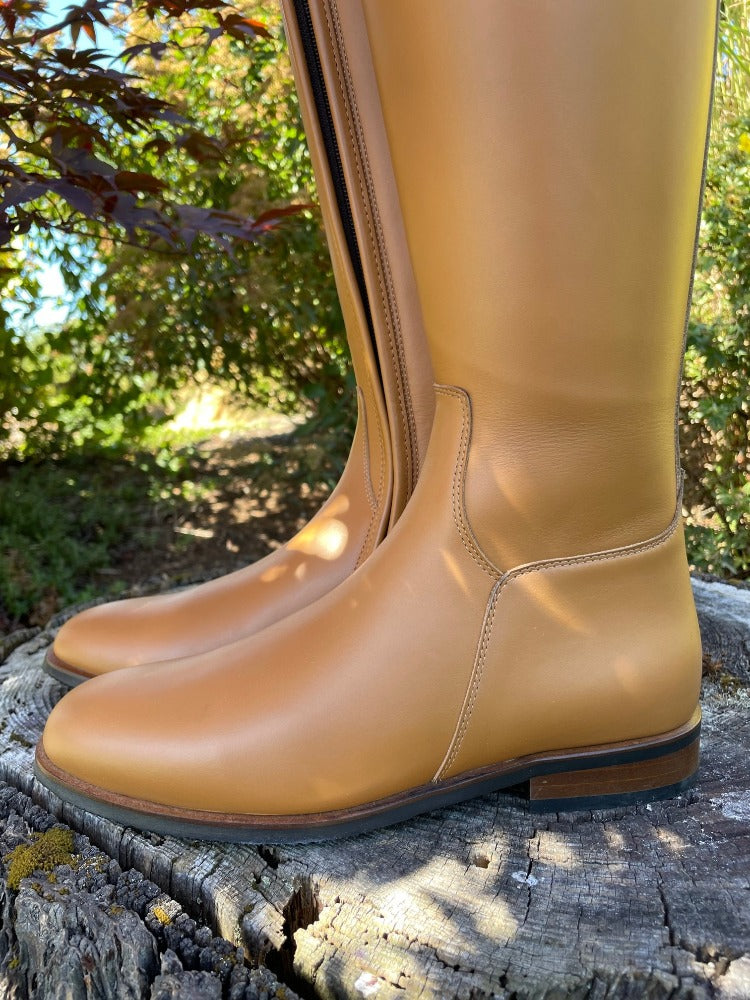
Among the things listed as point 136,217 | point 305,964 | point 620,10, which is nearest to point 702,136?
point 620,10

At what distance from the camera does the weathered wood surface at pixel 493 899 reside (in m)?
0.73

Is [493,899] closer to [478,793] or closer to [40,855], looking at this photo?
[478,793]

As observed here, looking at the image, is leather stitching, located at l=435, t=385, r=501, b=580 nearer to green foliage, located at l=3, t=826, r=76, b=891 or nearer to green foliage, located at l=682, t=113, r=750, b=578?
green foliage, located at l=3, t=826, r=76, b=891

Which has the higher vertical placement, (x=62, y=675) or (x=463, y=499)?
(x=463, y=499)

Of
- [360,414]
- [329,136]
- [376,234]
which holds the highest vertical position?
[329,136]

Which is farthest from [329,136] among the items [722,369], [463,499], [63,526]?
[63,526]

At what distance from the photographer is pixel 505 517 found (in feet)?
2.96

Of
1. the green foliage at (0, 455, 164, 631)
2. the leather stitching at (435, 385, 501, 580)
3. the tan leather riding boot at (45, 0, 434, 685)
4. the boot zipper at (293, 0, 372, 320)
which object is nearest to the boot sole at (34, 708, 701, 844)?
the leather stitching at (435, 385, 501, 580)

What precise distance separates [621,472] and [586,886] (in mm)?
404

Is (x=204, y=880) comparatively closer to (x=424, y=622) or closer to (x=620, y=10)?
(x=424, y=622)

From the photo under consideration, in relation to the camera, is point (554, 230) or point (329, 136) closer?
point (554, 230)

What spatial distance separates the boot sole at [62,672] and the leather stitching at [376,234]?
0.63m

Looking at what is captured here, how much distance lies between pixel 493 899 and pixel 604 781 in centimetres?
21

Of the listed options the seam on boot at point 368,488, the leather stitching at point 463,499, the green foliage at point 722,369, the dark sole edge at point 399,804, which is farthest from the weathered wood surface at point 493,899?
the green foliage at point 722,369
